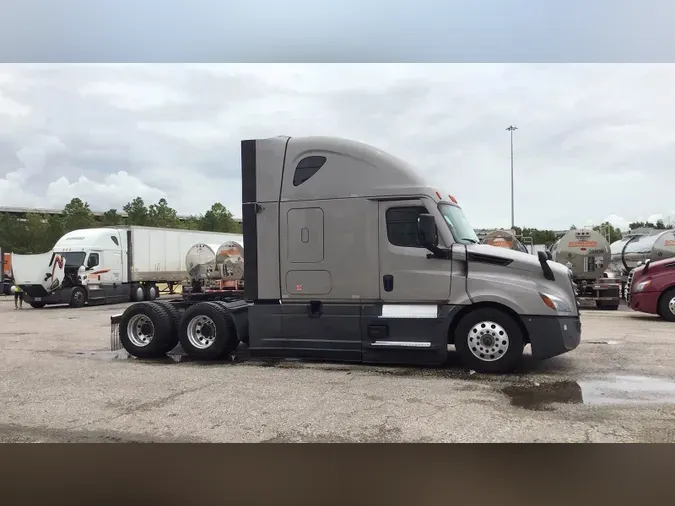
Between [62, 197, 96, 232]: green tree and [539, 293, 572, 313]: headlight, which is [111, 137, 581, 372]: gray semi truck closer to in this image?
[539, 293, 572, 313]: headlight

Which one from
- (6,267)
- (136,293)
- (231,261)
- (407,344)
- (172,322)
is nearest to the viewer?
(407,344)

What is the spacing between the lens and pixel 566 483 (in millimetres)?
3855

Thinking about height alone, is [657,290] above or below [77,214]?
below

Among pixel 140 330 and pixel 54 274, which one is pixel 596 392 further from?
pixel 54 274

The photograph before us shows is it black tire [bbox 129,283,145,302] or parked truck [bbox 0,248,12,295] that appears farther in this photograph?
black tire [bbox 129,283,145,302]

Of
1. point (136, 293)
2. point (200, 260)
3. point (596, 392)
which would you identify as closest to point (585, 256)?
point (596, 392)

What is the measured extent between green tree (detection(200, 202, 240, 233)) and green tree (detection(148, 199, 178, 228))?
0.45 meters

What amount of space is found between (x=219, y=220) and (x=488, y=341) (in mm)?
4480

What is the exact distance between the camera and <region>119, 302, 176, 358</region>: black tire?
8.41 m

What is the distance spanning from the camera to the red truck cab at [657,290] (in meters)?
12.3

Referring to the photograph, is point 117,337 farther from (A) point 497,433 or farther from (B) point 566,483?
(B) point 566,483

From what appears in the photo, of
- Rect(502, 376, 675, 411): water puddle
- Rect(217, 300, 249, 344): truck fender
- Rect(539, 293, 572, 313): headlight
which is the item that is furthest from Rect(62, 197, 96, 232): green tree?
Rect(539, 293, 572, 313): headlight

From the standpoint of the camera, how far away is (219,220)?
328 inches

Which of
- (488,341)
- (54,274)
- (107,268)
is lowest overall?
(488,341)
